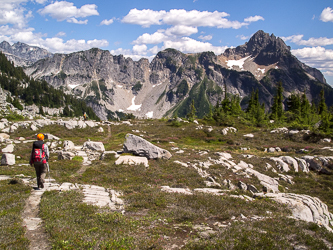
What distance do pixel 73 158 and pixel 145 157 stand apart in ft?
29.1

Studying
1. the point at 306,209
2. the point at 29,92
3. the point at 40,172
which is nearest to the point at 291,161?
the point at 306,209

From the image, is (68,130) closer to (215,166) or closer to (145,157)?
(145,157)

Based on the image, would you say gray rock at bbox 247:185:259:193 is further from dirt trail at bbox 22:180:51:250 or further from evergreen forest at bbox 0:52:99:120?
evergreen forest at bbox 0:52:99:120

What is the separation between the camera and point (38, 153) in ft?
47.2

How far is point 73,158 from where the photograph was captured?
25.8m

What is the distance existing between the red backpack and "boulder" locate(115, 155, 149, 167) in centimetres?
980

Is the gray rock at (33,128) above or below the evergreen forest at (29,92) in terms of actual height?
below

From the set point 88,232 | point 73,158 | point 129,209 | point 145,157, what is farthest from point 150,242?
point 73,158

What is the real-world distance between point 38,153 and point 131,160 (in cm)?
1115

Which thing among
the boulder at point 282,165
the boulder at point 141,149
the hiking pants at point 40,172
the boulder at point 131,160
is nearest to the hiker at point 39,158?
the hiking pants at point 40,172

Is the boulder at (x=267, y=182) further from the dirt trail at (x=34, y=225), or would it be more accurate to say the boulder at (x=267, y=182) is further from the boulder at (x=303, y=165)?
the dirt trail at (x=34, y=225)

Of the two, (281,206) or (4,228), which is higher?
(4,228)

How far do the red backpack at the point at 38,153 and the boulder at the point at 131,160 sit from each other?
9.80 m

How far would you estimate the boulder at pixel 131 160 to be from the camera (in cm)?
2375
